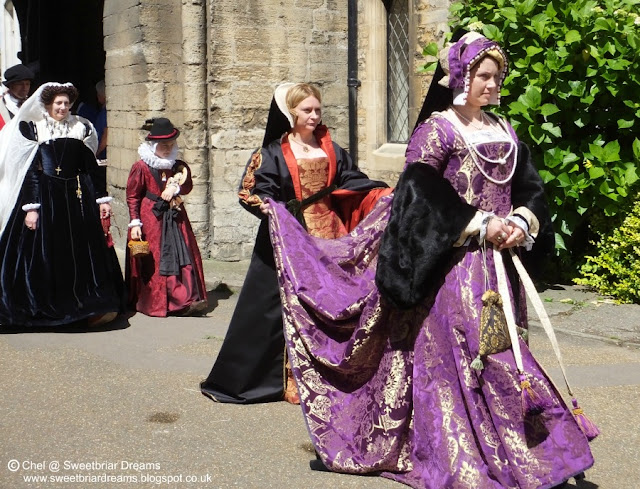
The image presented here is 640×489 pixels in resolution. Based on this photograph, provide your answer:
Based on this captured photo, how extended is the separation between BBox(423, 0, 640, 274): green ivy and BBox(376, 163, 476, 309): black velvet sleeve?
4.17 meters

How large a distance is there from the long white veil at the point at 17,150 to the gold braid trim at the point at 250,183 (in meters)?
2.43

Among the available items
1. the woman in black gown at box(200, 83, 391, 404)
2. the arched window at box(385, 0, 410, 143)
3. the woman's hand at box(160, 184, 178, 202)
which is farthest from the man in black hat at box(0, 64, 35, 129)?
the arched window at box(385, 0, 410, 143)

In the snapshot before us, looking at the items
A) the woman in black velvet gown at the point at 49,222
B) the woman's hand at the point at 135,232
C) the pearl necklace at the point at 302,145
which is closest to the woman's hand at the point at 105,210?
the woman in black velvet gown at the point at 49,222

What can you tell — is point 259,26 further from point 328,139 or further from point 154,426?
point 154,426

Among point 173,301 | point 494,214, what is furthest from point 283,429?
point 173,301

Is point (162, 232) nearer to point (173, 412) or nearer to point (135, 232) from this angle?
point (135, 232)

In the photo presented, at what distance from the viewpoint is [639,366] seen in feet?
20.8

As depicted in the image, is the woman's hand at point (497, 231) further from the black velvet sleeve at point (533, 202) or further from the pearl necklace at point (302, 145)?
the pearl necklace at point (302, 145)

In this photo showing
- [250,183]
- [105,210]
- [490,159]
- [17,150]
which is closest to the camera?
[490,159]

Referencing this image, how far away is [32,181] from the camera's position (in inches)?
298

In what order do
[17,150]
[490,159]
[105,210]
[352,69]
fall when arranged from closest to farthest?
[490,159]
[17,150]
[105,210]
[352,69]

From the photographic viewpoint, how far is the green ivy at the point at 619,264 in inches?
312

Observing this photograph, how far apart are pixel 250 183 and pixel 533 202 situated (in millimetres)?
1920

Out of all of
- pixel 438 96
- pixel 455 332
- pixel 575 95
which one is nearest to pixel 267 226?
pixel 438 96
